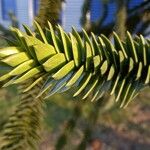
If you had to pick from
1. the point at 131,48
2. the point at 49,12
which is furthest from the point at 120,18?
the point at 131,48

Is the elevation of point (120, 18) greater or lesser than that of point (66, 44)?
lesser

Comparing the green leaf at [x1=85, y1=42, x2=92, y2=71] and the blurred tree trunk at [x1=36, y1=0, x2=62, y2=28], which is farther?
the blurred tree trunk at [x1=36, y1=0, x2=62, y2=28]

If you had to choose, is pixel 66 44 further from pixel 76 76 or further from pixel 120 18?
pixel 120 18

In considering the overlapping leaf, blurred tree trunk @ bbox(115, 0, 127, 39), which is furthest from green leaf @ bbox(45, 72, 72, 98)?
blurred tree trunk @ bbox(115, 0, 127, 39)

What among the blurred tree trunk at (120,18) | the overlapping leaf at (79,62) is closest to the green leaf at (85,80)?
the overlapping leaf at (79,62)

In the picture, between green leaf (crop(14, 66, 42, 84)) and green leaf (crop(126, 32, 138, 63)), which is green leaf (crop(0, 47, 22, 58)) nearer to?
green leaf (crop(14, 66, 42, 84))

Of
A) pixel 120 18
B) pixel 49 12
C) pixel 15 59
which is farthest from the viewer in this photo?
pixel 120 18
